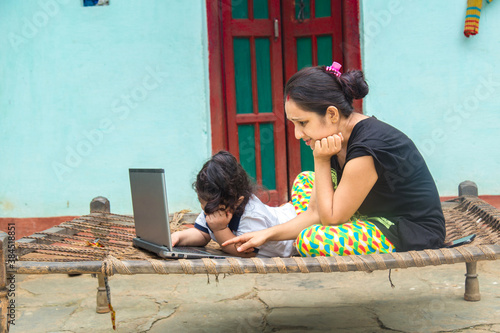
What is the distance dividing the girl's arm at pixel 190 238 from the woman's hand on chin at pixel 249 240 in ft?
0.92

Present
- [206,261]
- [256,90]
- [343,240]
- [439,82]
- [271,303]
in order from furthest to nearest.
→ [256,90], [439,82], [271,303], [343,240], [206,261]

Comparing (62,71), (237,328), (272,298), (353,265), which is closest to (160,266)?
(353,265)

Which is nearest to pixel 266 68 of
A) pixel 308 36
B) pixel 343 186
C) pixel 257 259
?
pixel 308 36

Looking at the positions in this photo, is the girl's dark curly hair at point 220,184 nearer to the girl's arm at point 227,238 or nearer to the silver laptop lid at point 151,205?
the girl's arm at point 227,238

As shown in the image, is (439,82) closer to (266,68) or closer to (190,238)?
(266,68)

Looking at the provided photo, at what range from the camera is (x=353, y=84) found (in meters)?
2.14

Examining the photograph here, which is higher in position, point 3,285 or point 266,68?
point 266,68

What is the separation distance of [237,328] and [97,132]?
85.1 inches

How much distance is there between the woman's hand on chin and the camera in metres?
2.17

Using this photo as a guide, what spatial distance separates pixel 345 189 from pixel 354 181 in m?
0.05

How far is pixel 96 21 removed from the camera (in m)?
4.14

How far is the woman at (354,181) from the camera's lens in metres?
2.05

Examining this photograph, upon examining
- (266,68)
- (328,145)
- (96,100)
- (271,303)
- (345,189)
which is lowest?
(271,303)

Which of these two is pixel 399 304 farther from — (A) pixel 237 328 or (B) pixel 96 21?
(B) pixel 96 21
